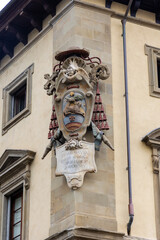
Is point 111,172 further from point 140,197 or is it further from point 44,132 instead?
point 44,132

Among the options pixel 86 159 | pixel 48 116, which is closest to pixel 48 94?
pixel 48 116

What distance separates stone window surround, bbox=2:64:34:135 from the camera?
2442 centimetres

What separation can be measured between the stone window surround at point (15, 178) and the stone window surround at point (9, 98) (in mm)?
1148

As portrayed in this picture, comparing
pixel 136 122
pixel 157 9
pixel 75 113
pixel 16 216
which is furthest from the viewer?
pixel 157 9

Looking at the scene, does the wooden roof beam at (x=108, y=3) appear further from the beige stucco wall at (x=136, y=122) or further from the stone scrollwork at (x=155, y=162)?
the stone scrollwork at (x=155, y=162)

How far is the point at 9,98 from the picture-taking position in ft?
84.6

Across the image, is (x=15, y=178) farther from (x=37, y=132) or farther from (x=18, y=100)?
(x=18, y=100)

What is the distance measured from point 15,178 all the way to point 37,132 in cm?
144

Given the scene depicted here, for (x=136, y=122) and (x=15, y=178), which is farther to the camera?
(x=15, y=178)

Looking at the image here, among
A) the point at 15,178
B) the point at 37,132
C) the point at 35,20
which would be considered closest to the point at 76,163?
the point at 37,132

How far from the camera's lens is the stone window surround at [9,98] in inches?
961

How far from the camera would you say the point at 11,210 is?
23.8 m

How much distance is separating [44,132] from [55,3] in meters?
3.97

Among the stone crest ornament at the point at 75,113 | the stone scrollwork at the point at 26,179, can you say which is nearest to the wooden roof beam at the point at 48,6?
the stone crest ornament at the point at 75,113
